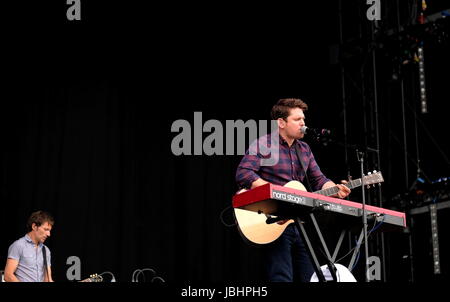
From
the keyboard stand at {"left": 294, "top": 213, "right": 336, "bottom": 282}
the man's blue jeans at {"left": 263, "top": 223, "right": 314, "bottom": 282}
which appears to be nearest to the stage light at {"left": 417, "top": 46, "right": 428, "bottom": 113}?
the man's blue jeans at {"left": 263, "top": 223, "right": 314, "bottom": 282}

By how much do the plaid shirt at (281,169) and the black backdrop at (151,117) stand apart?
2.99 metres

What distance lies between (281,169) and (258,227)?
0.42m

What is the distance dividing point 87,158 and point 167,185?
0.99 meters

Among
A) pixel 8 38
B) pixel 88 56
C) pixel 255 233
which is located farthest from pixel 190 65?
pixel 255 233

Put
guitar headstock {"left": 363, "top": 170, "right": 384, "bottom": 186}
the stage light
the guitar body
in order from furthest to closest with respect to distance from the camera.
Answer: the stage light, the guitar body, guitar headstock {"left": 363, "top": 170, "right": 384, "bottom": 186}

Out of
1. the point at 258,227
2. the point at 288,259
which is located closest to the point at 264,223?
the point at 258,227

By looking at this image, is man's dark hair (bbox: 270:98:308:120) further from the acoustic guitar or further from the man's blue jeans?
the man's blue jeans

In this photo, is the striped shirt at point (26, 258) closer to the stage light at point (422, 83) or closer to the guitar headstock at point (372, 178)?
the guitar headstock at point (372, 178)

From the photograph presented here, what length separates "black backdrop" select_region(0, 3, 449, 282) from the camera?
7.75 metres

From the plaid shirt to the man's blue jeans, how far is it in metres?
0.36

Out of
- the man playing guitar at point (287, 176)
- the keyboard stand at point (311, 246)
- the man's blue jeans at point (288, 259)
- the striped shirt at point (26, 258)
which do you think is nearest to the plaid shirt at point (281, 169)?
the man playing guitar at point (287, 176)

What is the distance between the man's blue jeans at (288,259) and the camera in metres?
4.53
